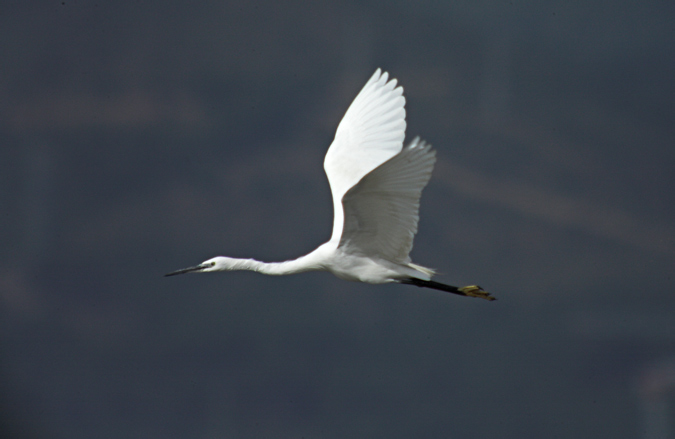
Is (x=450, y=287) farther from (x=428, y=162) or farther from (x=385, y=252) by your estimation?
(x=428, y=162)

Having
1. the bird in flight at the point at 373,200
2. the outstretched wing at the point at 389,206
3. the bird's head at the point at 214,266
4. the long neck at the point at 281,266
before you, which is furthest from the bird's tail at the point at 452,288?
the bird's head at the point at 214,266

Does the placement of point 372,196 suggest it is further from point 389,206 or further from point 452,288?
point 452,288

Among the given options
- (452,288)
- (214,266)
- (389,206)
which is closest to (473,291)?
(452,288)

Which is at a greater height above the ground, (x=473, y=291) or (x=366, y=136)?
(x=366, y=136)

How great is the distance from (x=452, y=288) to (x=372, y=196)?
814 mm

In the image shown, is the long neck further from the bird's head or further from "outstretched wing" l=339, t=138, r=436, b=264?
"outstretched wing" l=339, t=138, r=436, b=264

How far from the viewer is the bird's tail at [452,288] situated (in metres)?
3.65

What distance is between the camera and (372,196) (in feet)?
10.3

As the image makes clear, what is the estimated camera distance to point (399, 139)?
3861 mm

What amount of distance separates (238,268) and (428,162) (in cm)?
125

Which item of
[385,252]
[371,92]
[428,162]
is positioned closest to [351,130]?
[371,92]

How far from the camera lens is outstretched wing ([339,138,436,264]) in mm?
3012

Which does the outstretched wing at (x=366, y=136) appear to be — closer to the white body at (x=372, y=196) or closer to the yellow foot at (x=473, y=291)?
the white body at (x=372, y=196)

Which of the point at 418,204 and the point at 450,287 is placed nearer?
the point at 418,204
